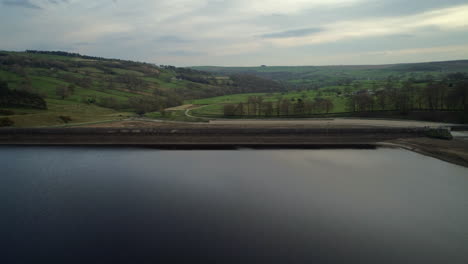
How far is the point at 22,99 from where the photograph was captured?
61.2 meters

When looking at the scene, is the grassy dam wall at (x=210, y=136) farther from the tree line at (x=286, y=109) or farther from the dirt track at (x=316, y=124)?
the tree line at (x=286, y=109)

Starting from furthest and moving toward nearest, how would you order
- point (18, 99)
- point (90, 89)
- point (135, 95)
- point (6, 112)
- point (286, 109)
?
point (135, 95) → point (90, 89) → point (286, 109) → point (18, 99) → point (6, 112)

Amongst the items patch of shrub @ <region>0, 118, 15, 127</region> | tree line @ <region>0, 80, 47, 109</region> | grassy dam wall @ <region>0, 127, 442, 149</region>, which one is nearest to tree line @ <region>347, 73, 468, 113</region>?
grassy dam wall @ <region>0, 127, 442, 149</region>

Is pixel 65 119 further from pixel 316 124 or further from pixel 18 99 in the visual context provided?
pixel 316 124

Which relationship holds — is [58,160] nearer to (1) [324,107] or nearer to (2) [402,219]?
(2) [402,219]

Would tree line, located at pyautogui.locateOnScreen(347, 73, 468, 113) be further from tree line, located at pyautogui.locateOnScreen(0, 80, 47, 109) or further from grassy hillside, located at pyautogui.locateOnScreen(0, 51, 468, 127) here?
tree line, located at pyautogui.locateOnScreen(0, 80, 47, 109)

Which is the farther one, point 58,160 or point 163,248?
point 58,160

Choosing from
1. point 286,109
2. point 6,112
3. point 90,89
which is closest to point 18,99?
point 6,112

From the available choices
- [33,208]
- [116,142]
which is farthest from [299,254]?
[116,142]

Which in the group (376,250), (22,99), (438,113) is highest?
(22,99)

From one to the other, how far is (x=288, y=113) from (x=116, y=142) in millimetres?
39967

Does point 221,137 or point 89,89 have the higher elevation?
point 89,89

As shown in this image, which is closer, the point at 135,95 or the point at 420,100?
the point at 420,100

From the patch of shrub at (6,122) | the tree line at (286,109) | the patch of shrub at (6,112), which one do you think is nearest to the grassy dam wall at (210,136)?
the patch of shrub at (6,122)
